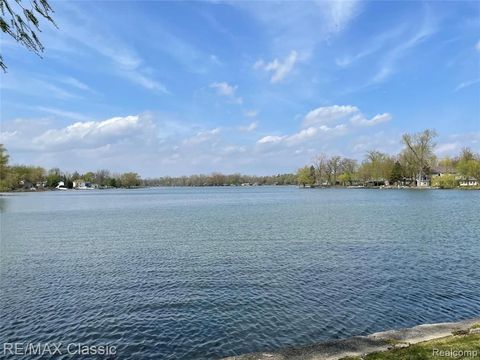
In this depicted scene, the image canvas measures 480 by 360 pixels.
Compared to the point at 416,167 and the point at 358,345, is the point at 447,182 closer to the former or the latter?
the point at 416,167

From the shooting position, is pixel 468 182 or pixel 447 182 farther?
pixel 468 182

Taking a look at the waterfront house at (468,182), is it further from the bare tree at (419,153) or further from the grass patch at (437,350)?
the grass patch at (437,350)

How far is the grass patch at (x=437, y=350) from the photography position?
25.8 feet

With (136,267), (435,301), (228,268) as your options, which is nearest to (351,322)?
(435,301)

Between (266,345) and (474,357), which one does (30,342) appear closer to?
(266,345)

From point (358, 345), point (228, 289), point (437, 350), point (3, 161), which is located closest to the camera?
point (437, 350)

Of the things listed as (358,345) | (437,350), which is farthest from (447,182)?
(437,350)

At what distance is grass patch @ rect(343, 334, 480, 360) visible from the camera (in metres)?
7.86

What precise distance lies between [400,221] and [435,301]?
28.3 metres

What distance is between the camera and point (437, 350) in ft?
27.2

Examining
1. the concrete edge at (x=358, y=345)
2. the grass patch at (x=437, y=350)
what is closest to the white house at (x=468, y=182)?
the concrete edge at (x=358, y=345)

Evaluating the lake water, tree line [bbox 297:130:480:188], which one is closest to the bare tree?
tree line [bbox 297:130:480:188]

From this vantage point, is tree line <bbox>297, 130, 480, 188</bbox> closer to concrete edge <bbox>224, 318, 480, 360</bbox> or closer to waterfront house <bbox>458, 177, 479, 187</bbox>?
waterfront house <bbox>458, 177, 479, 187</bbox>

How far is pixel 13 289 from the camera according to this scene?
1736cm
